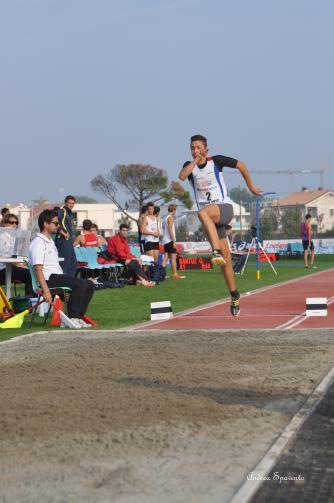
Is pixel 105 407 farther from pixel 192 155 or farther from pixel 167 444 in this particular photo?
pixel 192 155

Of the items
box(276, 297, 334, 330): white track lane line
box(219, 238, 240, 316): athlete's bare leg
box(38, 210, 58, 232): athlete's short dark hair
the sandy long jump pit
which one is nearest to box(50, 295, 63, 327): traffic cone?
box(38, 210, 58, 232): athlete's short dark hair

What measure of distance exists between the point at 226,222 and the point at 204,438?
6.12 m

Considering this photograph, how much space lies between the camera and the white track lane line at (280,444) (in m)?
4.04

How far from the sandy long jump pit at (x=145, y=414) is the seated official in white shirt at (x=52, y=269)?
2.36 meters

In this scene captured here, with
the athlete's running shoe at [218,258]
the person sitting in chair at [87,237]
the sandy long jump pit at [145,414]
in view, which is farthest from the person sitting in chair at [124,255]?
the sandy long jump pit at [145,414]

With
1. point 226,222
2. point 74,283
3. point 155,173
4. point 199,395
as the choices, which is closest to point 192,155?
point 226,222

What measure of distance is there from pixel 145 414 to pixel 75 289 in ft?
20.8

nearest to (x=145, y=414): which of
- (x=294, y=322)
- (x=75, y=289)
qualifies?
(x=75, y=289)

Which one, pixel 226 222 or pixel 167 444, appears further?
pixel 226 222

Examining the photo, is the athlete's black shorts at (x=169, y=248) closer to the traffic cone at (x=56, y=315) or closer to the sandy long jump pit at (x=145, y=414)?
the traffic cone at (x=56, y=315)

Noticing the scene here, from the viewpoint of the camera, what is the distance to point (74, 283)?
11844 millimetres

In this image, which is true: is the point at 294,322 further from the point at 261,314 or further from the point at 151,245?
the point at 151,245

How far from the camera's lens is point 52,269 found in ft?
39.3

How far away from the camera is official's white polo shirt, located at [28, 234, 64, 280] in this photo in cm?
1155
